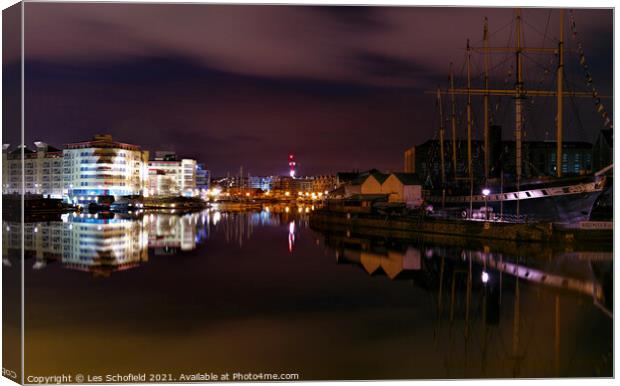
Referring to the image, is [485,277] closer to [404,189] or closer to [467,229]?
[467,229]

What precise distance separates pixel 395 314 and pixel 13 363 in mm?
7673

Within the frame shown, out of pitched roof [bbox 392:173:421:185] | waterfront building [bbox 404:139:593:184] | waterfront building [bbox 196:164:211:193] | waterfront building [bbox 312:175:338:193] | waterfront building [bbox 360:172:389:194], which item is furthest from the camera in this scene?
waterfront building [bbox 312:175:338:193]

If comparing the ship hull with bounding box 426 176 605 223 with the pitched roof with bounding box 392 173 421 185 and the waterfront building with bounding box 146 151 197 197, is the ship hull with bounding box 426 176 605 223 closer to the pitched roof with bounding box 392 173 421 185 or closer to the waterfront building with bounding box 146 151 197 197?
the pitched roof with bounding box 392 173 421 185

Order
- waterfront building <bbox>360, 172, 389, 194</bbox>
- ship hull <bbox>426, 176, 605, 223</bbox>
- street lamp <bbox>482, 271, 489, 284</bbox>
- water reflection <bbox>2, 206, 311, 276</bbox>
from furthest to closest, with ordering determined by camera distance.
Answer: waterfront building <bbox>360, 172, 389, 194</bbox>, ship hull <bbox>426, 176, 605, 223</bbox>, water reflection <bbox>2, 206, 311, 276</bbox>, street lamp <bbox>482, 271, 489, 284</bbox>

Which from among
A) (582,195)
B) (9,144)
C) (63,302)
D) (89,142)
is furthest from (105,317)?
(89,142)

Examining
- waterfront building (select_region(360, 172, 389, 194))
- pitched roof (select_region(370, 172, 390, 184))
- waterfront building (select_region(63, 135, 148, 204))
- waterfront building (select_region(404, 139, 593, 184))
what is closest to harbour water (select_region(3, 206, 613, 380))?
waterfront building (select_region(360, 172, 389, 194))

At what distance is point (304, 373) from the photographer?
8.41 m

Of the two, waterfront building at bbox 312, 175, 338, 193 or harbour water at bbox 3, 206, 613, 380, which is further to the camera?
waterfront building at bbox 312, 175, 338, 193

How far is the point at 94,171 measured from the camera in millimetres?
77812

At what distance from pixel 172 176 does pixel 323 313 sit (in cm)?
10268

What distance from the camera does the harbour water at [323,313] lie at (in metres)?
8.77

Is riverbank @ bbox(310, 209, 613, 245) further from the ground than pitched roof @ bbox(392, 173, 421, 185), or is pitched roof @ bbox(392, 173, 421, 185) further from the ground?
pitched roof @ bbox(392, 173, 421, 185)

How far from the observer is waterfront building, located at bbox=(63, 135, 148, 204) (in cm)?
7762

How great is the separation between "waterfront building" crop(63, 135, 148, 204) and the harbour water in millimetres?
58576
